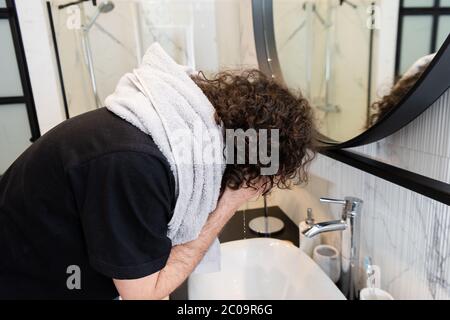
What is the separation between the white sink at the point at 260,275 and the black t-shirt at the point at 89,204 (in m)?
0.44

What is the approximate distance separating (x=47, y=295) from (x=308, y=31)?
0.92m

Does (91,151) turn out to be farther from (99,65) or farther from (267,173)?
(99,65)

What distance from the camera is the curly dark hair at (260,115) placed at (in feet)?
1.74

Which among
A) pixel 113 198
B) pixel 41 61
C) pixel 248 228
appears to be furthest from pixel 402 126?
pixel 41 61

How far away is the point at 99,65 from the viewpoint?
145cm

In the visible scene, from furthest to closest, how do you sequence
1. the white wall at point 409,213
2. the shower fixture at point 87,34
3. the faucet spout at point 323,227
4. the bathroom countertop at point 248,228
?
the shower fixture at point 87,34 < the bathroom countertop at point 248,228 < the faucet spout at point 323,227 < the white wall at point 409,213

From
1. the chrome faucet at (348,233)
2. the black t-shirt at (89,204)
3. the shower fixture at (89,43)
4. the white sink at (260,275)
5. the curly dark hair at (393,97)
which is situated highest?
the shower fixture at (89,43)

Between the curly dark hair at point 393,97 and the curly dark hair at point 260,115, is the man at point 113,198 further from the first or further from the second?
the curly dark hair at point 393,97

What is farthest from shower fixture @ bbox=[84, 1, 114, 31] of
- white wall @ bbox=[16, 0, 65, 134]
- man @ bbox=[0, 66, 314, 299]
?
man @ bbox=[0, 66, 314, 299]

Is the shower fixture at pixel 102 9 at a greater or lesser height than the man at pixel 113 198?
greater

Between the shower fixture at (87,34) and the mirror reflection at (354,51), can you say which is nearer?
the mirror reflection at (354,51)

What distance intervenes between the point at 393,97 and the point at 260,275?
0.62 m

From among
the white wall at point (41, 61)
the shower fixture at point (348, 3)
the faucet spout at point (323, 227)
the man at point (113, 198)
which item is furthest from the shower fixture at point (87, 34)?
the faucet spout at point (323, 227)

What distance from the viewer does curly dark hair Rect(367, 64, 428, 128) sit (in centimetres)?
53
